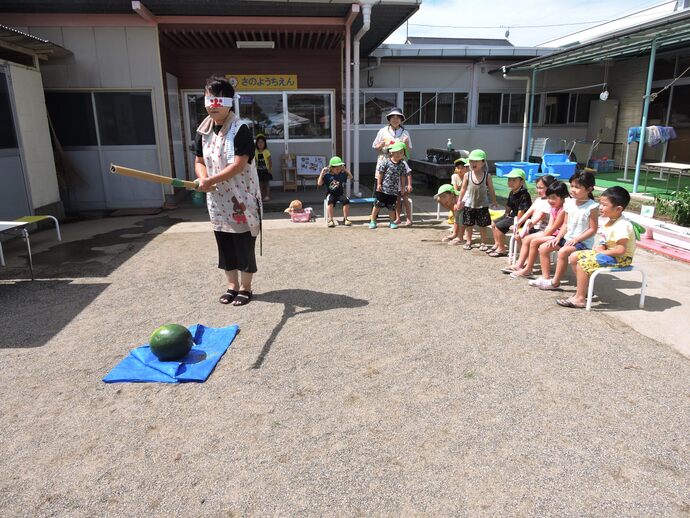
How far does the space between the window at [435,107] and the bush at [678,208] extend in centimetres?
910

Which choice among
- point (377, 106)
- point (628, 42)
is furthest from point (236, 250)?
point (377, 106)

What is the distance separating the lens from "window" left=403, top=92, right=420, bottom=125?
15.6 metres

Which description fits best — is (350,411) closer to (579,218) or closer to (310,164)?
(579,218)

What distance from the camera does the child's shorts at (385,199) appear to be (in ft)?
25.8

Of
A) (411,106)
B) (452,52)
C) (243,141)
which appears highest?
(452,52)

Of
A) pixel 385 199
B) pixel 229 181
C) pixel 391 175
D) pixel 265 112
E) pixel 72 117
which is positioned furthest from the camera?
pixel 265 112

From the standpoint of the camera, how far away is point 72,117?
9.73 meters

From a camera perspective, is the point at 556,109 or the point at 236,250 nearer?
the point at 236,250

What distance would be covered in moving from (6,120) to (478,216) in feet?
24.5

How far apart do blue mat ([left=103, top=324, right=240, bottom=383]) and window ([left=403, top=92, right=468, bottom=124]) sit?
1315cm

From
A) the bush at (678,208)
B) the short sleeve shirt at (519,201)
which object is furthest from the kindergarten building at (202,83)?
the short sleeve shirt at (519,201)

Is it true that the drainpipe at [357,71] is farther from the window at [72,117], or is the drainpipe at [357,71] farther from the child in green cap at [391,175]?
the window at [72,117]

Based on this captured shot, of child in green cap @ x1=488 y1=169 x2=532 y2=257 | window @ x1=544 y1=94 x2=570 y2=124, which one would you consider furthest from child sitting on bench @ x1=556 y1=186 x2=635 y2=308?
window @ x1=544 y1=94 x2=570 y2=124

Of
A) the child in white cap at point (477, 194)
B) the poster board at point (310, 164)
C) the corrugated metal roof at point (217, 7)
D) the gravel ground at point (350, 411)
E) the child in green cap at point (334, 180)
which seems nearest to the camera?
the gravel ground at point (350, 411)
